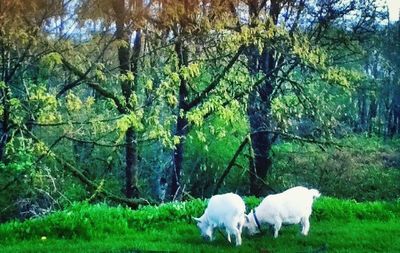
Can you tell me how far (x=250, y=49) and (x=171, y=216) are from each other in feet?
29.7

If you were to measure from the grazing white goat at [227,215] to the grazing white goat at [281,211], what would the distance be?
0.40 meters

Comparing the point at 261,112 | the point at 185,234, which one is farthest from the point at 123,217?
the point at 261,112

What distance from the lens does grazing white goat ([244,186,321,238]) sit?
9.65m

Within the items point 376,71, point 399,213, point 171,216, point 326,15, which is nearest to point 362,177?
point 326,15

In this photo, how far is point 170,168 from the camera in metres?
21.7

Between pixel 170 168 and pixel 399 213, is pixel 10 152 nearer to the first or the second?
pixel 399 213

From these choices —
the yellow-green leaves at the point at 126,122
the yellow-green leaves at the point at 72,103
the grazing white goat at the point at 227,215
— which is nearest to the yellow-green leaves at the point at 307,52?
the yellow-green leaves at the point at 126,122

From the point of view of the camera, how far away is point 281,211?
9633mm

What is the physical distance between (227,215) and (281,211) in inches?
35.4

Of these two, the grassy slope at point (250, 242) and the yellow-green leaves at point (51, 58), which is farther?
the yellow-green leaves at point (51, 58)

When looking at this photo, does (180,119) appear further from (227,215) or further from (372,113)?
(372,113)

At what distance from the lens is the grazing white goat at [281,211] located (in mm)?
9648

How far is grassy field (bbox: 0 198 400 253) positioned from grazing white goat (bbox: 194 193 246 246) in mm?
262

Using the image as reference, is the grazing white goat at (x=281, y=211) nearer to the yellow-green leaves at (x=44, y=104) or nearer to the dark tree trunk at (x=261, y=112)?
the yellow-green leaves at (x=44, y=104)
